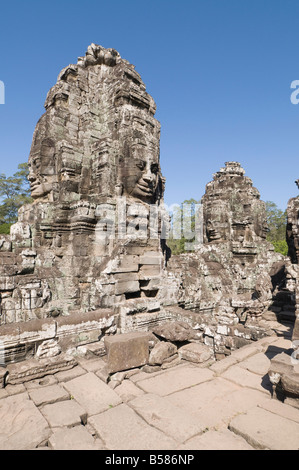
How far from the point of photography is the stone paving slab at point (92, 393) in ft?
8.87

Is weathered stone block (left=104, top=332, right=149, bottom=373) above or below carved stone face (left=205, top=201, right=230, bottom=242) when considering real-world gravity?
below

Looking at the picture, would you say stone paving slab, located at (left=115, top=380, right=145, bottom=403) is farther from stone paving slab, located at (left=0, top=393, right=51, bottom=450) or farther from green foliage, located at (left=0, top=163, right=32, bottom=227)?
green foliage, located at (left=0, top=163, right=32, bottom=227)

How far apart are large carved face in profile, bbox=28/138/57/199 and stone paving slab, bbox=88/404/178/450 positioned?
5.19 meters

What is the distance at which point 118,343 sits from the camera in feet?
11.5

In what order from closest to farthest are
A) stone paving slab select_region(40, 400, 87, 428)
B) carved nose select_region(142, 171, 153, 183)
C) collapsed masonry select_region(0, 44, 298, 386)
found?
stone paving slab select_region(40, 400, 87, 428)
collapsed masonry select_region(0, 44, 298, 386)
carved nose select_region(142, 171, 153, 183)

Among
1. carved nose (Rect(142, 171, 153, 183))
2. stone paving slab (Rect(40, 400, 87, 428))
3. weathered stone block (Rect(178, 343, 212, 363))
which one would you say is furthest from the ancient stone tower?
stone paving slab (Rect(40, 400, 87, 428))

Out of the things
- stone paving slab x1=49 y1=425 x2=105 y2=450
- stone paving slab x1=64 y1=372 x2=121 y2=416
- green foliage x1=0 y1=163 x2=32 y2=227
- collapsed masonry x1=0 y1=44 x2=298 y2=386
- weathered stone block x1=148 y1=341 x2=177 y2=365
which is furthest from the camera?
green foliage x1=0 y1=163 x2=32 y2=227

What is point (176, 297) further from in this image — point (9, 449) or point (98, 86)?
point (98, 86)

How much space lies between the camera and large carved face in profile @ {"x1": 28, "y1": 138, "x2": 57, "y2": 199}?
6.50 meters

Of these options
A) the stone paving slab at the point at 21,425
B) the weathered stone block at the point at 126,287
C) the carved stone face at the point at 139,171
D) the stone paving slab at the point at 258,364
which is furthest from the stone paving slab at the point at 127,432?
the carved stone face at the point at 139,171

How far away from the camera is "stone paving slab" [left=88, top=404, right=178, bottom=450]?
6.88 ft

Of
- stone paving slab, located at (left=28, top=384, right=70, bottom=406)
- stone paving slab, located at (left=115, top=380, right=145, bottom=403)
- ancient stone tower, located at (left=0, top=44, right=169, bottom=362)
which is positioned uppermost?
ancient stone tower, located at (left=0, top=44, right=169, bottom=362)

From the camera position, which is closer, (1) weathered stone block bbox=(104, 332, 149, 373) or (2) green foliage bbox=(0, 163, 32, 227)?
(1) weathered stone block bbox=(104, 332, 149, 373)

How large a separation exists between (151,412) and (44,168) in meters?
5.70
